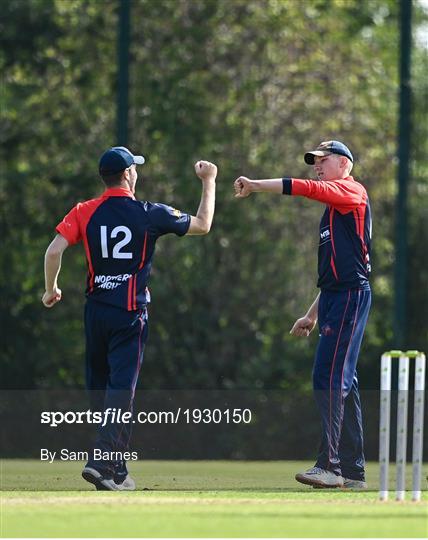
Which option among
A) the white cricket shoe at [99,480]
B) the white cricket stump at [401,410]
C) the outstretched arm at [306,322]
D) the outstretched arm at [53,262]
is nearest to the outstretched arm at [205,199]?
→ the outstretched arm at [53,262]

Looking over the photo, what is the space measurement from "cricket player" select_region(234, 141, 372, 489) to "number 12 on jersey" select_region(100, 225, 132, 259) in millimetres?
969

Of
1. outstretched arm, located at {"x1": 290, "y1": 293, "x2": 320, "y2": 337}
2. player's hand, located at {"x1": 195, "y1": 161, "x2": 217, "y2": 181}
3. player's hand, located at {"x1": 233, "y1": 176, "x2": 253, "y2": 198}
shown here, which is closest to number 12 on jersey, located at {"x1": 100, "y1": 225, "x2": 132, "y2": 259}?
player's hand, located at {"x1": 195, "y1": 161, "x2": 217, "y2": 181}

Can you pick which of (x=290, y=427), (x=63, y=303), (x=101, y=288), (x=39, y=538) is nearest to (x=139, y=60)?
(x=63, y=303)

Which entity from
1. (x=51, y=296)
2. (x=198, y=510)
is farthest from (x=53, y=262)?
(x=198, y=510)

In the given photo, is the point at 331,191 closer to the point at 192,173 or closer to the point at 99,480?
the point at 99,480

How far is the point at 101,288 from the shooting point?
299 inches

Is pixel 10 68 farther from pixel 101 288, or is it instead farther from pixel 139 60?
pixel 101 288

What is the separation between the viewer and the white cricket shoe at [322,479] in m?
7.53

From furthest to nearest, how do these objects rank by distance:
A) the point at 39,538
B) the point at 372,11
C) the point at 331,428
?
1. the point at 372,11
2. the point at 331,428
3. the point at 39,538

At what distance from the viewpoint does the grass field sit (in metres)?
5.78

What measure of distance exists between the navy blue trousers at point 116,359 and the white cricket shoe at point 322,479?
89 cm

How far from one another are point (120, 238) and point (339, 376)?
4.18 feet

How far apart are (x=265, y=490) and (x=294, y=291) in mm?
5357

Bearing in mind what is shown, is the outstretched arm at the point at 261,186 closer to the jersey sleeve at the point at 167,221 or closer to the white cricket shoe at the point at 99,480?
the jersey sleeve at the point at 167,221
